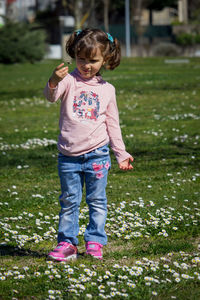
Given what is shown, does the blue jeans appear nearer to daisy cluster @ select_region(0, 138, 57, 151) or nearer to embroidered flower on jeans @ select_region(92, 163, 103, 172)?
embroidered flower on jeans @ select_region(92, 163, 103, 172)

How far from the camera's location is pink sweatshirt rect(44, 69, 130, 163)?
4938 mm

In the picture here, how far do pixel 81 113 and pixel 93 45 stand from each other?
0.62 m

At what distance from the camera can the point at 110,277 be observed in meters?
4.66

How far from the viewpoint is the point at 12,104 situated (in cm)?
1959

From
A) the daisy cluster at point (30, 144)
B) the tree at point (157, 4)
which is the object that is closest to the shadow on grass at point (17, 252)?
the daisy cluster at point (30, 144)

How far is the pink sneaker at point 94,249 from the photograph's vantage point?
5155 mm

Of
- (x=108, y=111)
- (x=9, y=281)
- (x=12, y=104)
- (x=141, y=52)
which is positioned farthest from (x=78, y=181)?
(x=141, y=52)

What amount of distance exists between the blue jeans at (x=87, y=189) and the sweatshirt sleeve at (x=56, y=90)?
1.80 ft

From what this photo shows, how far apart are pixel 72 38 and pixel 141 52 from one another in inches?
2412

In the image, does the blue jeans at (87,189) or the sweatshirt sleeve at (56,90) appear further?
the blue jeans at (87,189)

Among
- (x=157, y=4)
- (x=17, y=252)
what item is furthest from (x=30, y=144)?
(x=157, y=4)

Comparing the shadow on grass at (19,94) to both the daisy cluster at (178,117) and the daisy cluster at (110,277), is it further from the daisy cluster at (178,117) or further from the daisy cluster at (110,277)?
the daisy cluster at (110,277)

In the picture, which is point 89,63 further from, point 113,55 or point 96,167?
point 96,167

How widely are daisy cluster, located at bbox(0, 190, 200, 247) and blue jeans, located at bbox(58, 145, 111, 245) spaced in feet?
2.33
